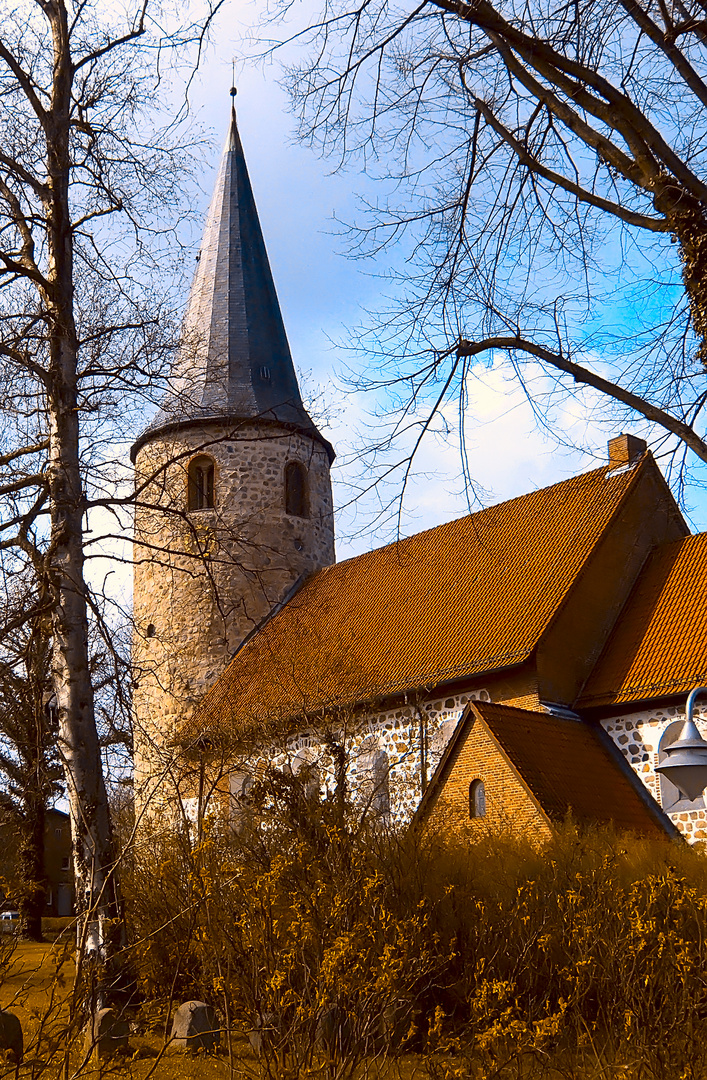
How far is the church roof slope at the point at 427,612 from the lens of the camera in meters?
16.9

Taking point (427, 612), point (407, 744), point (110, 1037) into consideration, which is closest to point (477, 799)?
point (407, 744)

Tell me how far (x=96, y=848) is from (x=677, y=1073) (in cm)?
499

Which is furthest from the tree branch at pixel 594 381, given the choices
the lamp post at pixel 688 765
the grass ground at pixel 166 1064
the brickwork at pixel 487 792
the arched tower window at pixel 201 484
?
the arched tower window at pixel 201 484

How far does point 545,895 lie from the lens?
28.0ft

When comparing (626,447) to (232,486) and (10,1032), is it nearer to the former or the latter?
(232,486)

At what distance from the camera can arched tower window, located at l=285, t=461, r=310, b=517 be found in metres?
24.9

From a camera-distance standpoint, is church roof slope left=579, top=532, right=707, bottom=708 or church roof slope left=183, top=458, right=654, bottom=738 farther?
church roof slope left=183, top=458, right=654, bottom=738

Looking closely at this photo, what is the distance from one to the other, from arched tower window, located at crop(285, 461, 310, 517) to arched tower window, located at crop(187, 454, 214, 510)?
1649 millimetres

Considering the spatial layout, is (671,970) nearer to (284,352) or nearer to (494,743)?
(494,743)

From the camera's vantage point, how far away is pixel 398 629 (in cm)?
1966

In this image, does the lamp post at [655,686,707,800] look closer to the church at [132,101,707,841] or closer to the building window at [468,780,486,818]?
the church at [132,101,707,841]

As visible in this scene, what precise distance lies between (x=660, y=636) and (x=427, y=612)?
4.44 m

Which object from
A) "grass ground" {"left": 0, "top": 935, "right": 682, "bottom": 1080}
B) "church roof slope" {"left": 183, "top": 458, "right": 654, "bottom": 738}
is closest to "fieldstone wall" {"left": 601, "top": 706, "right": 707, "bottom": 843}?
"church roof slope" {"left": 183, "top": 458, "right": 654, "bottom": 738}

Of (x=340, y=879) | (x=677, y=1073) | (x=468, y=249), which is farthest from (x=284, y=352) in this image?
(x=677, y=1073)
